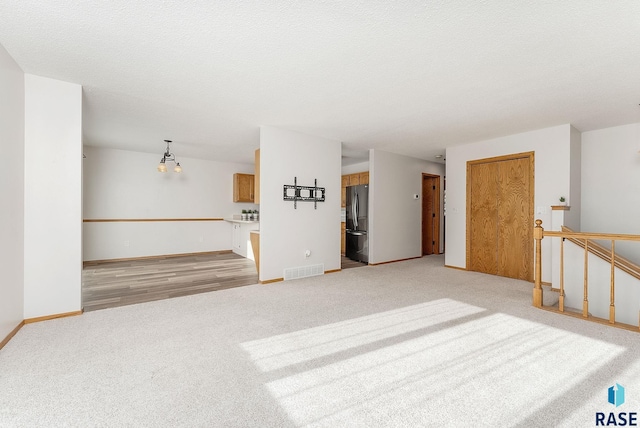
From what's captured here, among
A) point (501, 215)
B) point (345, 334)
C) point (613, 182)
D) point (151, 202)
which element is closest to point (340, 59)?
point (345, 334)

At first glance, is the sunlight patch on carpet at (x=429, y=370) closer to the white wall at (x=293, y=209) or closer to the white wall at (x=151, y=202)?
the white wall at (x=293, y=209)

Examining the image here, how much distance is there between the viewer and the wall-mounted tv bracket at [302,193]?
440 centimetres

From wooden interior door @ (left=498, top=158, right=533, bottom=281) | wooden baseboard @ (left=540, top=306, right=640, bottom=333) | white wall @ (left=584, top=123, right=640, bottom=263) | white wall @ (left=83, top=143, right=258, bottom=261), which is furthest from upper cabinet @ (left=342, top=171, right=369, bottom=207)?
wooden baseboard @ (left=540, top=306, right=640, bottom=333)

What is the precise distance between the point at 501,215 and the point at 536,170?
0.85m

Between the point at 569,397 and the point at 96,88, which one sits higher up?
the point at 96,88

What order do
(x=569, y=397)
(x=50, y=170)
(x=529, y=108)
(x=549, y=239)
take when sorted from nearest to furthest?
(x=569, y=397), (x=50, y=170), (x=529, y=108), (x=549, y=239)

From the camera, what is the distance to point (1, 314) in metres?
2.18

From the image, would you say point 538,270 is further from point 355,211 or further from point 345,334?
point 355,211

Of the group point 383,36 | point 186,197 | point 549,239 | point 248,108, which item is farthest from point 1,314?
point 549,239

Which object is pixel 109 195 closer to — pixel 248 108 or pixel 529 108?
pixel 248 108

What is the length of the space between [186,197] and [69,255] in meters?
4.06

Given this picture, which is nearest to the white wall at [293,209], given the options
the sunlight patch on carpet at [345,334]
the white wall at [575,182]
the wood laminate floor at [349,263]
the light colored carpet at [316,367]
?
the wood laminate floor at [349,263]

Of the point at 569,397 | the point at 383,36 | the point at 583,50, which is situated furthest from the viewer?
the point at 583,50

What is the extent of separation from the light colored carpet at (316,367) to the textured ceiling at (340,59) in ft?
7.49
